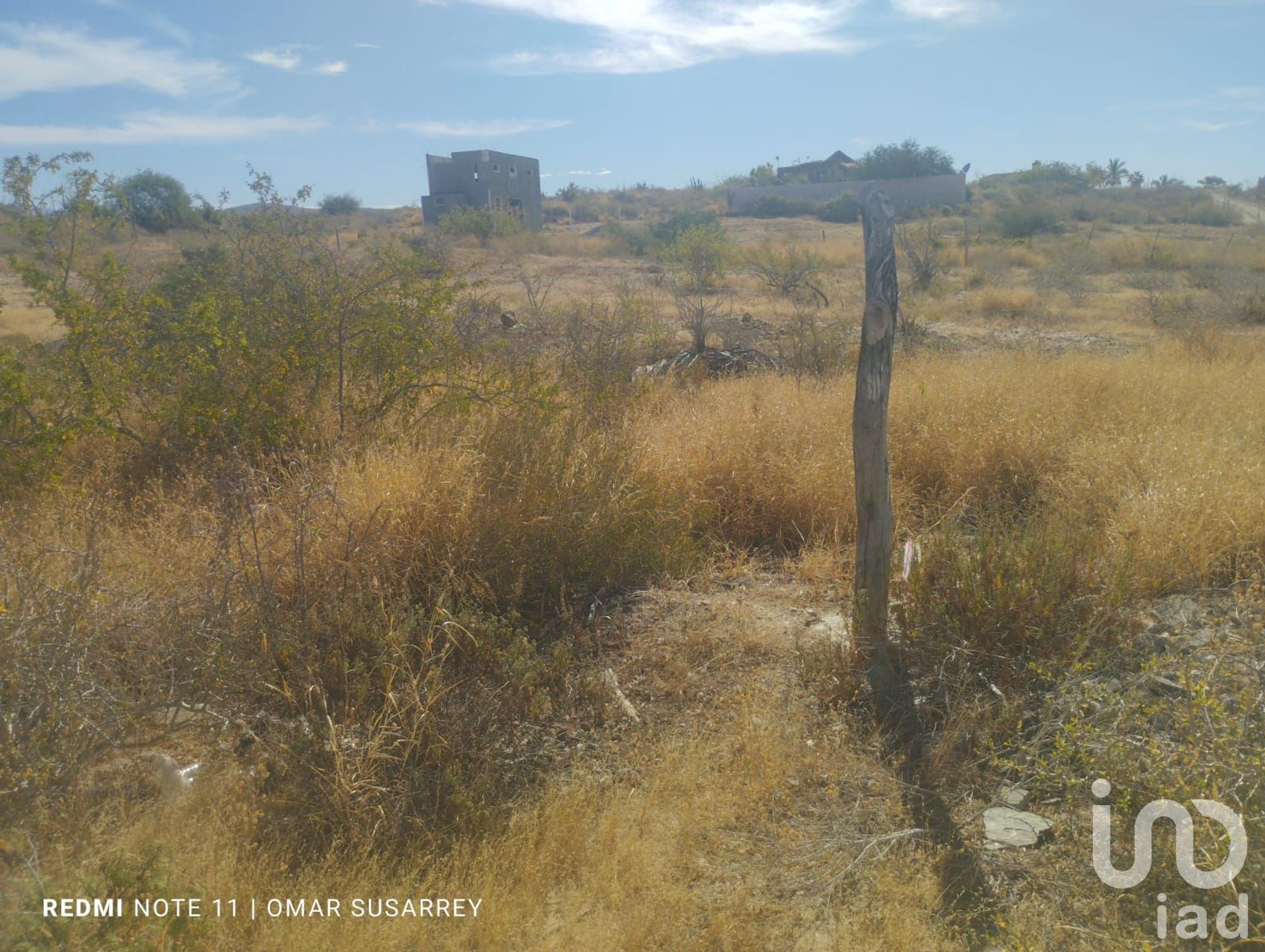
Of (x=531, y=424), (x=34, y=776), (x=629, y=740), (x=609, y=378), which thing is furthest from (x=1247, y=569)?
(x=34, y=776)

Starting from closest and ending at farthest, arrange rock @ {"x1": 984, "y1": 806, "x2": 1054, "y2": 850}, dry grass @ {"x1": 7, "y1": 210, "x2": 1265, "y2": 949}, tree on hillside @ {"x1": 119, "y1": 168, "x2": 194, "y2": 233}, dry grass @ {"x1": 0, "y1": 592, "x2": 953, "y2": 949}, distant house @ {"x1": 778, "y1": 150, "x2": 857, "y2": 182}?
dry grass @ {"x1": 0, "y1": 592, "x2": 953, "y2": 949}
dry grass @ {"x1": 7, "y1": 210, "x2": 1265, "y2": 949}
rock @ {"x1": 984, "y1": 806, "x2": 1054, "y2": 850}
tree on hillside @ {"x1": 119, "y1": 168, "x2": 194, "y2": 233}
distant house @ {"x1": 778, "y1": 150, "x2": 857, "y2": 182}

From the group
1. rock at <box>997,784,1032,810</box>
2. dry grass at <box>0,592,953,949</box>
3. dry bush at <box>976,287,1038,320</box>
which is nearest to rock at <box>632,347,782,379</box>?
dry bush at <box>976,287,1038,320</box>

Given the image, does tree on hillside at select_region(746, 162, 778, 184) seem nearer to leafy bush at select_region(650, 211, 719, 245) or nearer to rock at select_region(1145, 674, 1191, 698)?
leafy bush at select_region(650, 211, 719, 245)

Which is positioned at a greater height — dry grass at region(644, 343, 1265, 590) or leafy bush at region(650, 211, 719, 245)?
leafy bush at region(650, 211, 719, 245)

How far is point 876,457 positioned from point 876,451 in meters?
0.02

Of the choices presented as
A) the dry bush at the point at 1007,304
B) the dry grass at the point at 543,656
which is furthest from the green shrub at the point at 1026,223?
the dry grass at the point at 543,656

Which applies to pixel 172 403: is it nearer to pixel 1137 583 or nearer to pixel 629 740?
pixel 629 740

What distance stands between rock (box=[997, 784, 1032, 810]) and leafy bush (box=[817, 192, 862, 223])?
35.6 metres

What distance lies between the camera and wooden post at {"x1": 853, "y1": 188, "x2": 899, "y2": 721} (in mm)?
3740

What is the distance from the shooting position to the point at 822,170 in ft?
169

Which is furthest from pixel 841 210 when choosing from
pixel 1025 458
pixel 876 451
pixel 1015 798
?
pixel 1015 798

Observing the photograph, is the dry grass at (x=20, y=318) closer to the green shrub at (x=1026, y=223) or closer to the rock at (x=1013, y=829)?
the rock at (x=1013, y=829)

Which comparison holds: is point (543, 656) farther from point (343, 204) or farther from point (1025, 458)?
point (343, 204)

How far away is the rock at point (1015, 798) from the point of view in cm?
312
